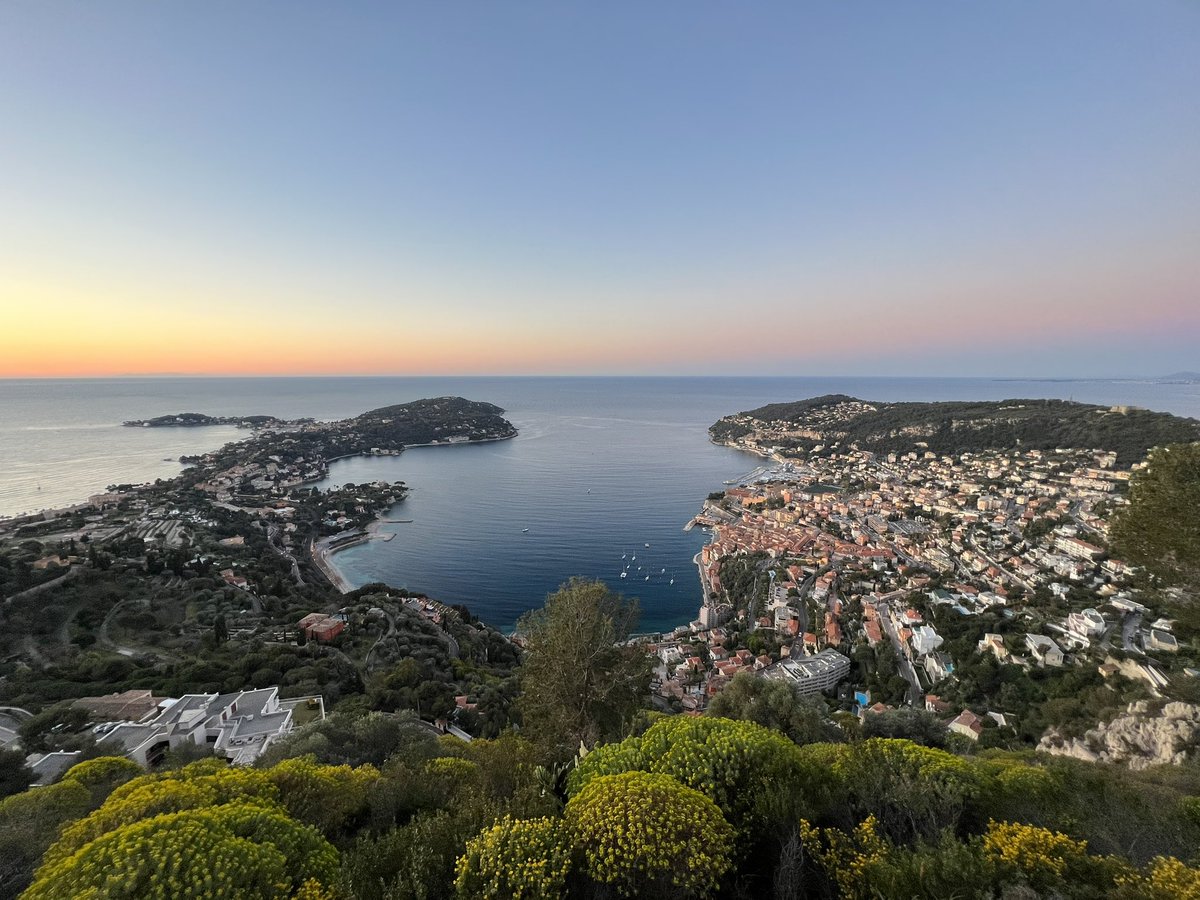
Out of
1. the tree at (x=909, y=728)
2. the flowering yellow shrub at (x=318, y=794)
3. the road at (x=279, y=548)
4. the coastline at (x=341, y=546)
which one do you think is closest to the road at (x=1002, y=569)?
the tree at (x=909, y=728)

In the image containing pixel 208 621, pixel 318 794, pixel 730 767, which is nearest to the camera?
pixel 730 767

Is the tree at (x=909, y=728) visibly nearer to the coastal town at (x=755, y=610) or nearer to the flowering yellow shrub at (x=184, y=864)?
the coastal town at (x=755, y=610)

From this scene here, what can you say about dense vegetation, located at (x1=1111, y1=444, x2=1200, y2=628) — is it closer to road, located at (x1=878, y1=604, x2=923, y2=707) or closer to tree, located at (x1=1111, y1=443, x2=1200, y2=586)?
tree, located at (x1=1111, y1=443, x2=1200, y2=586)

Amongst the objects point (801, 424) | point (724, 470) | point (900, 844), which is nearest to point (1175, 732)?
point (900, 844)

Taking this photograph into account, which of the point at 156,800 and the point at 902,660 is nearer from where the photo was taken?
the point at 156,800

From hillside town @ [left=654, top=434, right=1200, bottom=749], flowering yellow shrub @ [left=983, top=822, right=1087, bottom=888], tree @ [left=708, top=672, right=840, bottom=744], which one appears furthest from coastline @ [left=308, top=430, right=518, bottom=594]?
flowering yellow shrub @ [left=983, top=822, right=1087, bottom=888]

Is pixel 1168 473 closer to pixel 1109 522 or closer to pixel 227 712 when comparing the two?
pixel 1109 522

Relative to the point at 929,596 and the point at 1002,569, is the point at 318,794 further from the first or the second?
the point at 1002,569

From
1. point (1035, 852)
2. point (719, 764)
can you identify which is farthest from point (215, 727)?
point (1035, 852)
